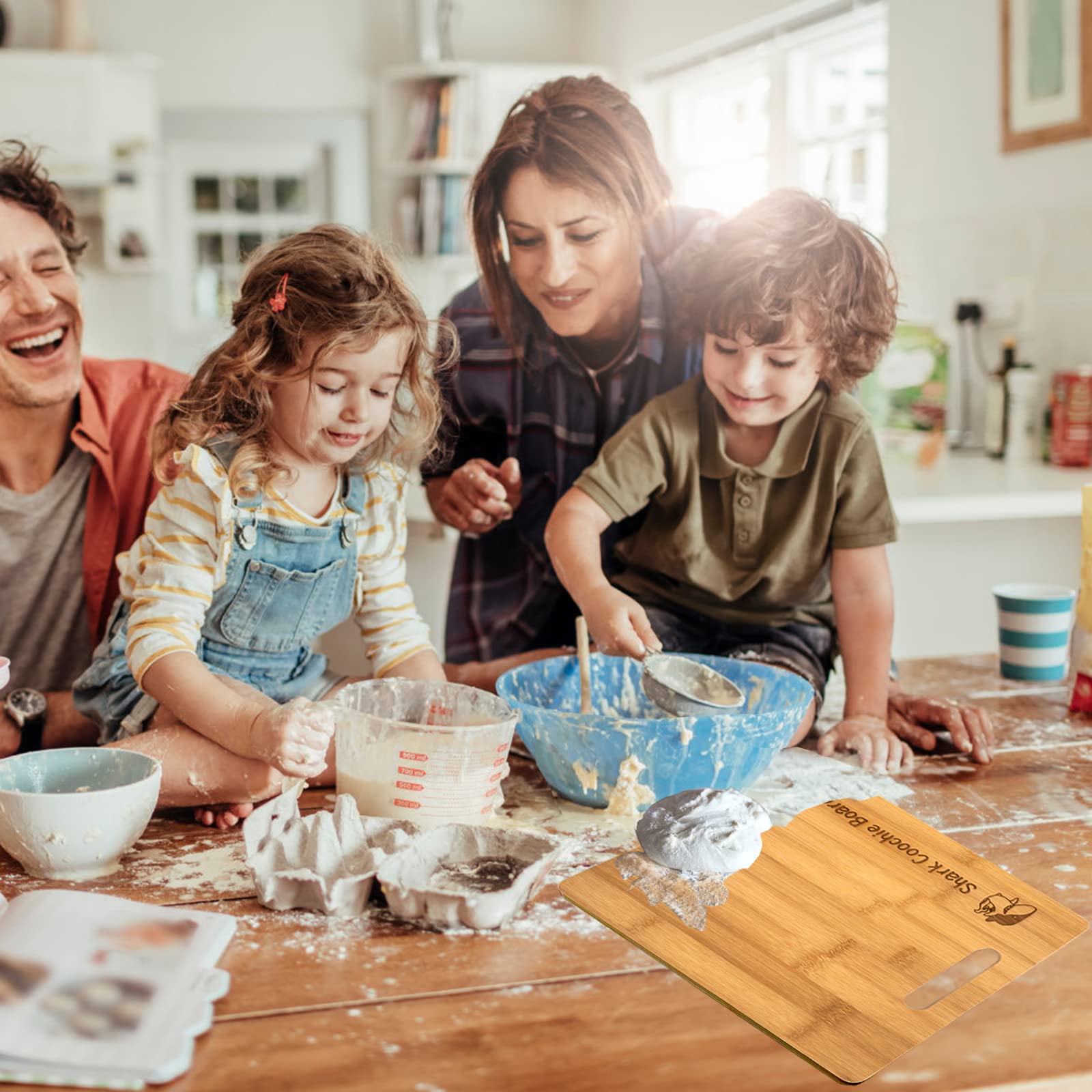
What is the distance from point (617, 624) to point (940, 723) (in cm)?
40

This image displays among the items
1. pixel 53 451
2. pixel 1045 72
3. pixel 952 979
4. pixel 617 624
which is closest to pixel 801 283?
pixel 617 624

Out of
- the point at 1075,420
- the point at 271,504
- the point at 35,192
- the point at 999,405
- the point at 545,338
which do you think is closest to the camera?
the point at 271,504

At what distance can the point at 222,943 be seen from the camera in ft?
2.68

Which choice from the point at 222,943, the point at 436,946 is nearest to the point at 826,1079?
the point at 436,946

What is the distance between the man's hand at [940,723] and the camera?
1273mm

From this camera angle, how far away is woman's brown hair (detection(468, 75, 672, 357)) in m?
1.49

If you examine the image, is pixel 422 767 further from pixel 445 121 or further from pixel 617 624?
pixel 445 121

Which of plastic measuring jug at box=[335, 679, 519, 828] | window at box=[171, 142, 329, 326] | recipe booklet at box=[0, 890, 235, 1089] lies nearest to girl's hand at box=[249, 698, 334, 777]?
plastic measuring jug at box=[335, 679, 519, 828]

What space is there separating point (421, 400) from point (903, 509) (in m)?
1.10

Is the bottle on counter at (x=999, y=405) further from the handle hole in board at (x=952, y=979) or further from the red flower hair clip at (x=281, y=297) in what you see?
the handle hole in board at (x=952, y=979)

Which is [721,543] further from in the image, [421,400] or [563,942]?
[563,942]

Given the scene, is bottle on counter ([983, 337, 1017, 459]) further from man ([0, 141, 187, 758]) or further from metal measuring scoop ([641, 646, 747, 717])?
man ([0, 141, 187, 758])

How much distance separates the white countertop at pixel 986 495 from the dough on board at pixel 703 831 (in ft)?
3.84

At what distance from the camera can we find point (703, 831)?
3.15 feet
